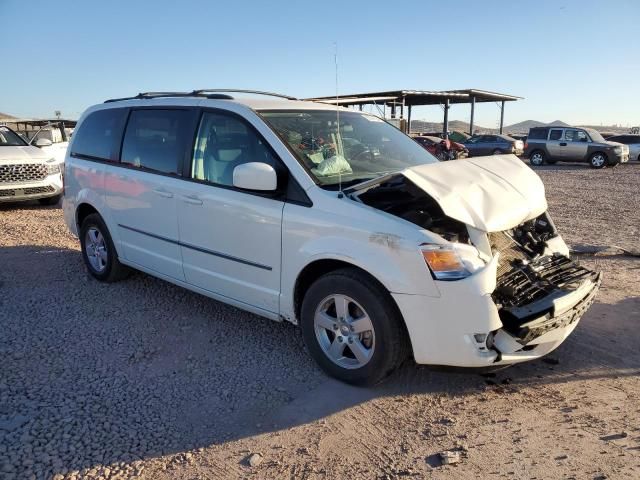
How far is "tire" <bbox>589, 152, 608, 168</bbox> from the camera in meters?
22.2

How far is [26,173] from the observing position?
983 centimetres

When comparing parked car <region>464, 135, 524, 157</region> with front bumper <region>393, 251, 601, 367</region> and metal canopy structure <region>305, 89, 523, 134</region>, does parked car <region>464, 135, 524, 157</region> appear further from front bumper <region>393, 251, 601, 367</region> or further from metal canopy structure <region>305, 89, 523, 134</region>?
front bumper <region>393, 251, 601, 367</region>

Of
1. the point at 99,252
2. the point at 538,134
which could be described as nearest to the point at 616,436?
the point at 99,252

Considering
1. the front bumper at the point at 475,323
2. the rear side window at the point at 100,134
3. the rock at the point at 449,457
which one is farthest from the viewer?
the rear side window at the point at 100,134

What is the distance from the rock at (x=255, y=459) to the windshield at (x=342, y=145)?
1.74 metres

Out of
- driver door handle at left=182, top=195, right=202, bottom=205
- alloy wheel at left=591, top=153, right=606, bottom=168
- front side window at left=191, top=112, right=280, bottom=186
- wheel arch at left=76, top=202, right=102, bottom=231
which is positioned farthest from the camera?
alloy wheel at left=591, top=153, right=606, bottom=168

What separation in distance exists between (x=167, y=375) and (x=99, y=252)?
2.43 meters

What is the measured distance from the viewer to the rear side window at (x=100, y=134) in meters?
5.07

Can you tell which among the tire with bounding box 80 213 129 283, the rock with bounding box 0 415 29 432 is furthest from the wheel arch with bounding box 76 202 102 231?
→ the rock with bounding box 0 415 29 432

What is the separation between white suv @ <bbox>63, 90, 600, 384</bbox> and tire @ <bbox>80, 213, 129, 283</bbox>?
431mm

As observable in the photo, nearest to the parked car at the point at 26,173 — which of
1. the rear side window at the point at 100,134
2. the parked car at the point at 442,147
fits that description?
the rear side window at the point at 100,134

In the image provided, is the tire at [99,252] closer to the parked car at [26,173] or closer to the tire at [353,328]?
the tire at [353,328]

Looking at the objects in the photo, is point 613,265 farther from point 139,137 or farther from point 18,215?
point 18,215

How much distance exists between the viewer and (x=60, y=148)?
12469 millimetres
